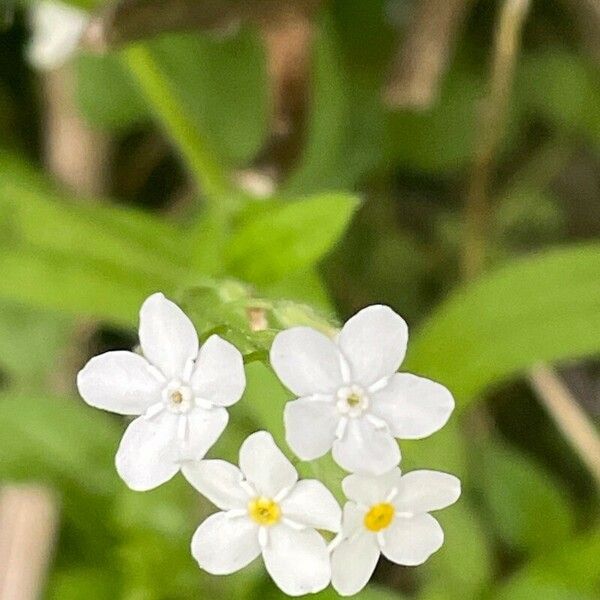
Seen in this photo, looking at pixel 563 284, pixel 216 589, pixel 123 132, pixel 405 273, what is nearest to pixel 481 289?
pixel 563 284

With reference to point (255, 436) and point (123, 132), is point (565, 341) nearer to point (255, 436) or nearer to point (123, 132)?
point (255, 436)

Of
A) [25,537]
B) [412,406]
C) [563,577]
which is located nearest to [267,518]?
[412,406]

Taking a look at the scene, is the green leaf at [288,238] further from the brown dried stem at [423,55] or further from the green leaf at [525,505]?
the green leaf at [525,505]

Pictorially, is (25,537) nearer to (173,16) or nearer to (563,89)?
(173,16)

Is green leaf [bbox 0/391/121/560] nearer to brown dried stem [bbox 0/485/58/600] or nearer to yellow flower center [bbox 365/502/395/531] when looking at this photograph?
brown dried stem [bbox 0/485/58/600]

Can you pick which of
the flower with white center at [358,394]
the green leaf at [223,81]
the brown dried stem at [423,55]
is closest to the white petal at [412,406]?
the flower with white center at [358,394]

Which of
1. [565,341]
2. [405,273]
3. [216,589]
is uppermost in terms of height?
[405,273]
